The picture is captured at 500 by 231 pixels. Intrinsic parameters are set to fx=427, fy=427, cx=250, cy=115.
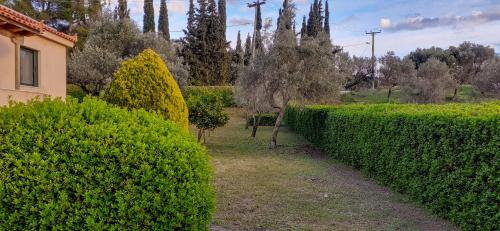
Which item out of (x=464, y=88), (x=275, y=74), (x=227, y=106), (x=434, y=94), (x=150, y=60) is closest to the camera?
(x=150, y=60)

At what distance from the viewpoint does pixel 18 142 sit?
10.9ft


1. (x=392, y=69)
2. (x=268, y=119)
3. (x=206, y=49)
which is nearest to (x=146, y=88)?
(x=268, y=119)

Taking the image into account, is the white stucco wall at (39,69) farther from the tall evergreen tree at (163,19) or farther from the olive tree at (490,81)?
the tall evergreen tree at (163,19)

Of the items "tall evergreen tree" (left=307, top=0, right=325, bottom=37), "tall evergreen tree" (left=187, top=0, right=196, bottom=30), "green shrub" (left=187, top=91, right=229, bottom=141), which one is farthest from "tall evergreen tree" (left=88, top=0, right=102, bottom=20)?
"tall evergreen tree" (left=307, top=0, right=325, bottom=37)

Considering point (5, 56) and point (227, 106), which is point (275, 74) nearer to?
point (5, 56)

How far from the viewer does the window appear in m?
12.9

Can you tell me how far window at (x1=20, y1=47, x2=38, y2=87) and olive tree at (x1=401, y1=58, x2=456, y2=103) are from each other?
30725 mm

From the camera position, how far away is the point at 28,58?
1328 centimetres

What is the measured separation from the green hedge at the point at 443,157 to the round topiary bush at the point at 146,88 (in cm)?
425

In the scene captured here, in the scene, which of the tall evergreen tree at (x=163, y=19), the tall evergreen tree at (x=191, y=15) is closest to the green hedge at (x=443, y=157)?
the tall evergreen tree at (x=191, y=15)

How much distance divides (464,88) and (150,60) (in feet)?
150

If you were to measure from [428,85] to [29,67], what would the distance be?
3179 cm

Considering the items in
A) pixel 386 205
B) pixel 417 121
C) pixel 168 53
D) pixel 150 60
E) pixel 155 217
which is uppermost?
pixel 168 53

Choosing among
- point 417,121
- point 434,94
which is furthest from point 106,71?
point 434,94
